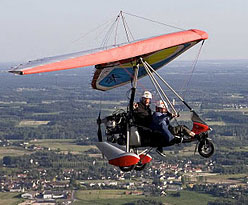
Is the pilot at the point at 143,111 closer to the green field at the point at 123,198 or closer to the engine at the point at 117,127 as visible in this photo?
the engine at the point at 117,127

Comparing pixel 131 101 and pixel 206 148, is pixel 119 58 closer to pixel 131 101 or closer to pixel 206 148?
pixel 131 101

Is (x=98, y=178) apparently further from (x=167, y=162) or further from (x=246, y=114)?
(x=246, y=114)

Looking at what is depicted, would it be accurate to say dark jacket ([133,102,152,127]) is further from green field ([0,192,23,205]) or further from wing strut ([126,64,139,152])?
green field ([0,192,23,205])

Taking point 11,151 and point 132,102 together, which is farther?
point 11,151

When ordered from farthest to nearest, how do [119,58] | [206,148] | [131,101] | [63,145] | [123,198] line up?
[63,145] < [123,198] < [206,148] < [131,101] < [119,58]

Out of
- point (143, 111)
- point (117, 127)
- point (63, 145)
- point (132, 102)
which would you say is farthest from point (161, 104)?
point (63, 145)
